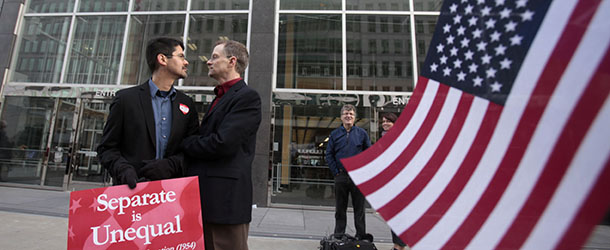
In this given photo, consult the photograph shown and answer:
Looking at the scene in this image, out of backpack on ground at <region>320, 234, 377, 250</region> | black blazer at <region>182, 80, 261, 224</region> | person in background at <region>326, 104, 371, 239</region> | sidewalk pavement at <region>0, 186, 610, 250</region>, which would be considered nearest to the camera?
black blazer at <region>182, 80, 261, 224</region>

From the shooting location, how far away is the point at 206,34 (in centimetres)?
861

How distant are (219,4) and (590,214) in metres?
9.61

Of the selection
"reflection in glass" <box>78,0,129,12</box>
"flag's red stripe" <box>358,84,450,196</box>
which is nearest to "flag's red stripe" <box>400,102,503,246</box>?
"flag's red stripe" <box>358,84,450,196</box>

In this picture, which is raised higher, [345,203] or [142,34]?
[142,34]

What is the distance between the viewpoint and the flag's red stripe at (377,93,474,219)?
853 millimetres

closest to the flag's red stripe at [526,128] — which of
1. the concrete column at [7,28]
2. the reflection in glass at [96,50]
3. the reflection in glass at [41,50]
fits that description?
the reflection in glass at [96,50]

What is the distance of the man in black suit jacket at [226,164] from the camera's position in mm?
1678

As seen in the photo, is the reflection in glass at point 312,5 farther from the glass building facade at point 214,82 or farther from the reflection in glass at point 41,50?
the reflection in glass at point 41,50

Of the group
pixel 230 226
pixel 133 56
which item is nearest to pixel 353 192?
pixel 230 226

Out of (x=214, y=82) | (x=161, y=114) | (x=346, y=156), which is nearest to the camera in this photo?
(x=161, y=114)

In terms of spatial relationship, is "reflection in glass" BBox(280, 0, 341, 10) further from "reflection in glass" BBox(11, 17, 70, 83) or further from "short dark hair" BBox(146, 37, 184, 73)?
"short dark hair" BBox(146, 37, 184, 73)

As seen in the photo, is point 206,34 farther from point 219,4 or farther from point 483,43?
point 483,43

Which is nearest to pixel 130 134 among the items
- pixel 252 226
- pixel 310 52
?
→ pixel 252 226

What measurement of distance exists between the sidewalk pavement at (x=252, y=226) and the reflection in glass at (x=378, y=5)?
5881 millimetres
